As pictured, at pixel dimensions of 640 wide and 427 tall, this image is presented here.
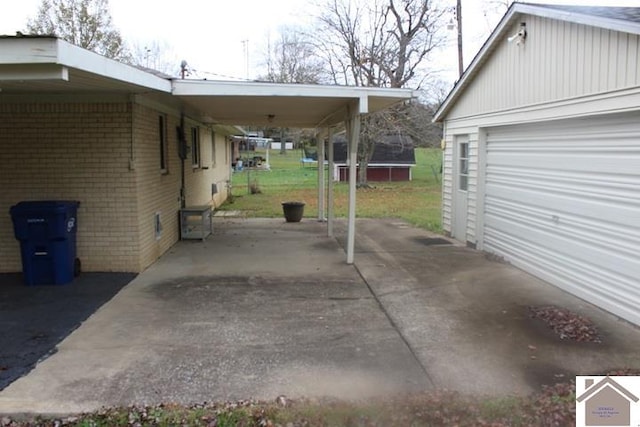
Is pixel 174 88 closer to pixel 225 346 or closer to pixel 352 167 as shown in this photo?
pixel 352 167

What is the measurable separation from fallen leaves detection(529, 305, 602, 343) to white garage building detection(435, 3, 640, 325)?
0.55m

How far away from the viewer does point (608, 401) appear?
3.80 meters

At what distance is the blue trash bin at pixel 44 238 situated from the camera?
671 centimetres

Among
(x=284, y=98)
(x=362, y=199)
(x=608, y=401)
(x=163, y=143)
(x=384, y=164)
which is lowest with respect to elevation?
(x=608, y=401)

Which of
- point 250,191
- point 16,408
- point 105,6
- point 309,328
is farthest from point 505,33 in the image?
point 105,6

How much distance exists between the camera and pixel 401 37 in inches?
1073

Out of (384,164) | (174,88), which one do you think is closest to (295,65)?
(384,164)

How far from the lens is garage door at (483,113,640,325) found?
5.82 meters

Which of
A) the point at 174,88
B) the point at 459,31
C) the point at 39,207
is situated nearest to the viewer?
the point at 39,207

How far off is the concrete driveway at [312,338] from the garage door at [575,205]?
35cm

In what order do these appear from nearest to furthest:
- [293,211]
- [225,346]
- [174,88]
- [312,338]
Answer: [225,346]
[312,338]
[174,88]
[293,211]

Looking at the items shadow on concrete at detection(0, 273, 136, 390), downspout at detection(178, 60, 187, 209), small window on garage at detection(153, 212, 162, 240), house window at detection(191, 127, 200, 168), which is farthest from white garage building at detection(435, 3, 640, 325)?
house window at detection(191, 127, 200, 168)

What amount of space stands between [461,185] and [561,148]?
376cm

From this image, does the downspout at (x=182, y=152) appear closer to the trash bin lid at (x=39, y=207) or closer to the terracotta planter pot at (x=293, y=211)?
the terracotta planter pot at (x=293, y=211)
